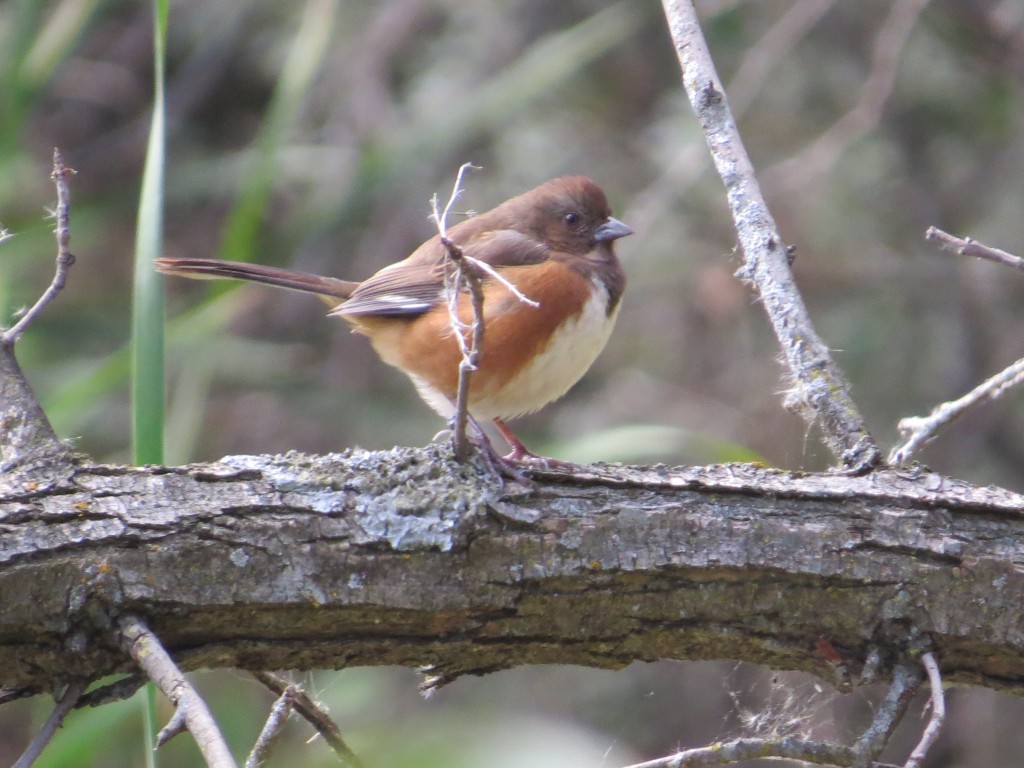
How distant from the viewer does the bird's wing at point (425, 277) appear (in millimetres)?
3484

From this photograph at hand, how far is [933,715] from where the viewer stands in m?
1.71

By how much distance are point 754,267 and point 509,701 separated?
3292mm

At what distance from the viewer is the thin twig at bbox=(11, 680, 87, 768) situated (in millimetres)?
1552

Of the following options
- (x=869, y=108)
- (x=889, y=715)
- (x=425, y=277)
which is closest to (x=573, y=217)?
(x=425, y=277)

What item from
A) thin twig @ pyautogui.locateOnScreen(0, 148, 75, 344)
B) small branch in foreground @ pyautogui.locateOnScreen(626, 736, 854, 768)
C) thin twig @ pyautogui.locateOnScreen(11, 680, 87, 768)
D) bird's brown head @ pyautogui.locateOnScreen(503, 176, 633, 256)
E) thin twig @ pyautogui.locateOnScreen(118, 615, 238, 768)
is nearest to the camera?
thin twig @ pyautogui.locateOnScreen(118, 615, 238, 768)

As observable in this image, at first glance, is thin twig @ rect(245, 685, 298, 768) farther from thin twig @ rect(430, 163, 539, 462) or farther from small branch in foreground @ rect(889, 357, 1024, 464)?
small branch in foreground @ rect(889, 357, 1024, 464)

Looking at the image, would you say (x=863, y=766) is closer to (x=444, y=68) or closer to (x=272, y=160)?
(x=272, y=160)

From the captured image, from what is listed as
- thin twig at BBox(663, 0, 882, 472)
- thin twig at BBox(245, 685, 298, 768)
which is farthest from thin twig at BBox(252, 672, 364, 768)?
thin twig at BBox(663, 0, 882, 472)

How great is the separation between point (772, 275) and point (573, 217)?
4.83 feet

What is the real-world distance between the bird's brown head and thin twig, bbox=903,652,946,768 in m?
2.03

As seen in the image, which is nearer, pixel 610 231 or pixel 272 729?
pixel 272 729

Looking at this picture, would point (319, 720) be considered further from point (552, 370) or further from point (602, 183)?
point (602, 183)

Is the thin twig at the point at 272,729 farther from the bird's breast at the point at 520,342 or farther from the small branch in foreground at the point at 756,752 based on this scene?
the bird's breast at the point at 520,342

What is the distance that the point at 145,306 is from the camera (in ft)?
6.48
